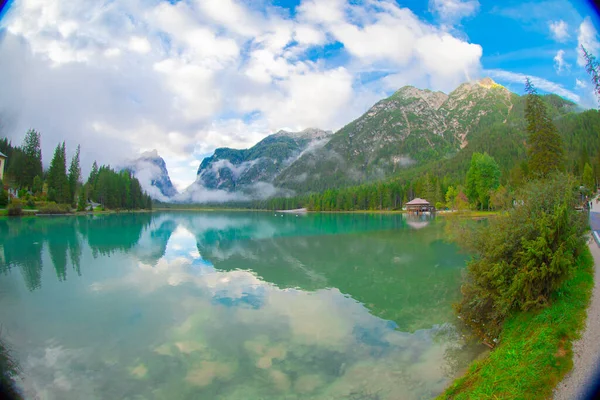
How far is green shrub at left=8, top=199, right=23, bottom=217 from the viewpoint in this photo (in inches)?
2650

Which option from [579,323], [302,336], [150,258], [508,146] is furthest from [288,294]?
[508,146]

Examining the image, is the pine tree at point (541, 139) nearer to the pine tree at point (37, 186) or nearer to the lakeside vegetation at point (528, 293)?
the lakeside vegetation at point (528, 293)

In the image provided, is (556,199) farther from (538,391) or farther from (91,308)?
(91,308)

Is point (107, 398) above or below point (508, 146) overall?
below

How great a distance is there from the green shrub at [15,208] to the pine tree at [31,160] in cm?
1985

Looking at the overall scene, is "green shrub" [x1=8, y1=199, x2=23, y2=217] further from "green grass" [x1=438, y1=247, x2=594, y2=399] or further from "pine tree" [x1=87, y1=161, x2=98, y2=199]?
"green grass" [x1=438, y1=247, x2=594, y2=399]

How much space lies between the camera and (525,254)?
985 cm

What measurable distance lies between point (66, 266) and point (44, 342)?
14.3 metres

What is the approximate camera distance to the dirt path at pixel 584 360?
18.9ft

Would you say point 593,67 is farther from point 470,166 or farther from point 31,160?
point 31,160

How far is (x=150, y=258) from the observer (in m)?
26.7

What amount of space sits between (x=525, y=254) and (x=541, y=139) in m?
34.8

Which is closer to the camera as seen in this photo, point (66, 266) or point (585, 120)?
point (66, 266)

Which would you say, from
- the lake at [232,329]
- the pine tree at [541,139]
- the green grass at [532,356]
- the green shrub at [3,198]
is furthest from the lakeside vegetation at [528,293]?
the green shrub at [3,198]
